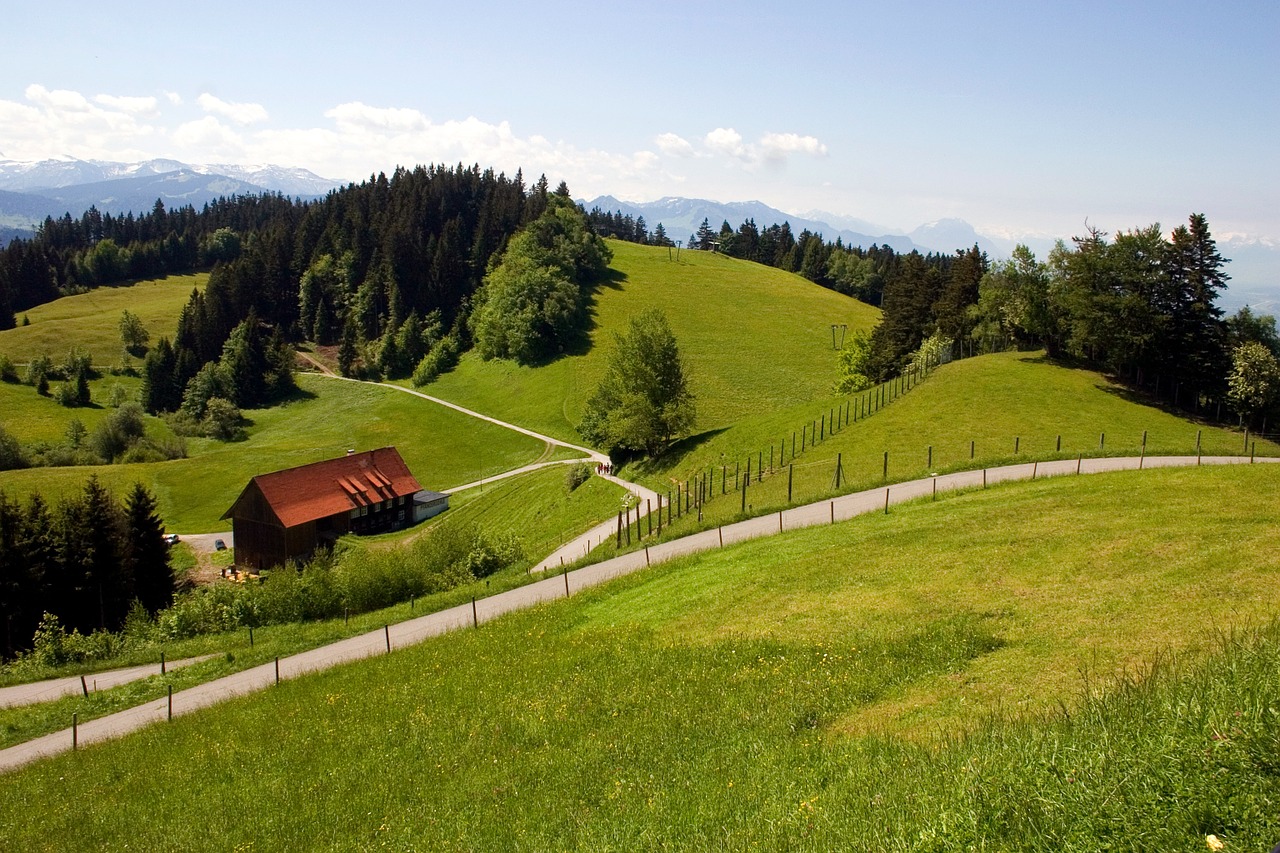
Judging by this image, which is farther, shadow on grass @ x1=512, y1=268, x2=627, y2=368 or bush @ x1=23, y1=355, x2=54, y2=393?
shadow on grass @ x1=512, y1=268, x2=627, y2=368

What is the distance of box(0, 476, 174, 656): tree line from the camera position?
151 feet

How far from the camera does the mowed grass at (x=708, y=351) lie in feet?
330

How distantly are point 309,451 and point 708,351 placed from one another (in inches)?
2385

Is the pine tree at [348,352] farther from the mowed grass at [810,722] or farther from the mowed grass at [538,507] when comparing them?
the mowed grass at [810,722]

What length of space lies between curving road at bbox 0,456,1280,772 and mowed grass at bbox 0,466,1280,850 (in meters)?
3.24

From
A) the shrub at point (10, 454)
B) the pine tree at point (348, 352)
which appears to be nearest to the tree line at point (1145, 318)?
the pine tree at point (348, 352)

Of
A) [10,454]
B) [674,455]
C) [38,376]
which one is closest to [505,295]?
[674,455]

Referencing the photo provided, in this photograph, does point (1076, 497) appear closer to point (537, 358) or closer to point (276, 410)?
point (537, 358)

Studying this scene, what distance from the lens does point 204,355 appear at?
133875 millimetres

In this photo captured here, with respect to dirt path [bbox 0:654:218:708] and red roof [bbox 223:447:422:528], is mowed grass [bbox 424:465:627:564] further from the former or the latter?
dirt path [bbox 0:654:218:708]

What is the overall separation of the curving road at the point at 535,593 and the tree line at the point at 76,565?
80.6 ft

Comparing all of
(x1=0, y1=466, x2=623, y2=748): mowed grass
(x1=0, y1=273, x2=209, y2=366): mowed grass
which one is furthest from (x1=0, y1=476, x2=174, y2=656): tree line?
(x1=0, y1=273, x2=209, y2=366): mowed grass

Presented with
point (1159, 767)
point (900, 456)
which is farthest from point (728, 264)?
point (1159, 767)

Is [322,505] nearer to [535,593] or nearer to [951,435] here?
[535,593]
